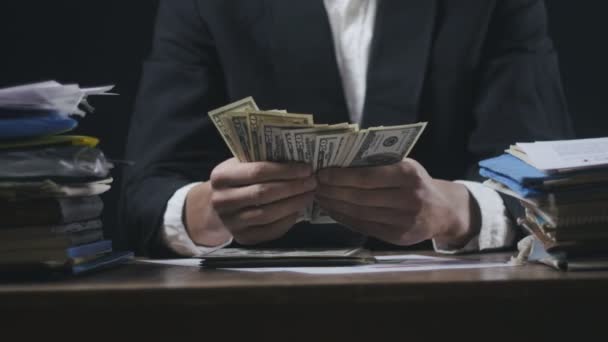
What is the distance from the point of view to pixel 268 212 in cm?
140

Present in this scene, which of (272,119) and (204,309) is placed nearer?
(204,309)

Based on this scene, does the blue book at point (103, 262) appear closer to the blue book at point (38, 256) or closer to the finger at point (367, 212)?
the blue book at point (38, 256)

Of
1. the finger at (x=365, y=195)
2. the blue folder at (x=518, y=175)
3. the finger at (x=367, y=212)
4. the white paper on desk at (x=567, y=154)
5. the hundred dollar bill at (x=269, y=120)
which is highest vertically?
the hundred dollar bill at (x=269, y=120)

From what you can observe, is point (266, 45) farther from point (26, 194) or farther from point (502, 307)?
point (502, 307)

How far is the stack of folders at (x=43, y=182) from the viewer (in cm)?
120

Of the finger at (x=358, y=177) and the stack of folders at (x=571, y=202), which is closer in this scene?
the stack of folders at (x=571, y=202)

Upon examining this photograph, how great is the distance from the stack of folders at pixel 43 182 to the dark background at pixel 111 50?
989 mm

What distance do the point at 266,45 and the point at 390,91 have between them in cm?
28

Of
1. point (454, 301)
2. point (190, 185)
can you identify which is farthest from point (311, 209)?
point (454, 301)

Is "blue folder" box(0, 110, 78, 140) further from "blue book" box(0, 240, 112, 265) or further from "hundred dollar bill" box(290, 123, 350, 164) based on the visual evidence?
"hundred dollar bill" box(290, 123, 350, 164)

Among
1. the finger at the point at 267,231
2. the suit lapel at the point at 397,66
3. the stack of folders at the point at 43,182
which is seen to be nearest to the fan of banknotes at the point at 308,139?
the finger at the point at 267,231

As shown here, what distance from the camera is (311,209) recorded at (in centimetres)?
144

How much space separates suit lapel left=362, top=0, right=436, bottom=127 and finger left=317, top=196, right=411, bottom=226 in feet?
1.49

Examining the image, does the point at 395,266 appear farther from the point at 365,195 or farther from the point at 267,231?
the point at 267,231
